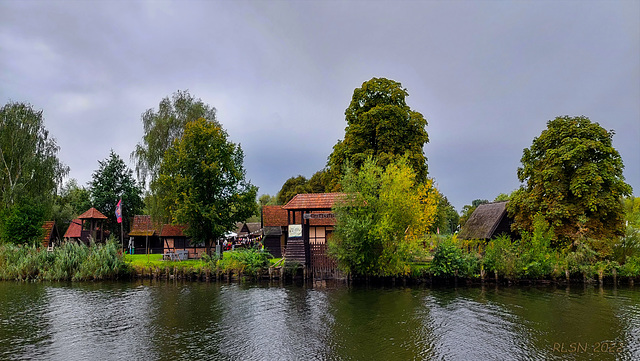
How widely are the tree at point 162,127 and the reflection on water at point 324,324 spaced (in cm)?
1493

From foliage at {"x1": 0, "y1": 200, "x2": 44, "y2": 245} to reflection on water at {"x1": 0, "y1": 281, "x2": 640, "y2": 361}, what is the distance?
50.4ft

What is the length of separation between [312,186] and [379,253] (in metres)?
30.5

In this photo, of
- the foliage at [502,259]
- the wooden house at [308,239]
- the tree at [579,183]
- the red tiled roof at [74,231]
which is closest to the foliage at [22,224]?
the red tiled roof at [74,231]

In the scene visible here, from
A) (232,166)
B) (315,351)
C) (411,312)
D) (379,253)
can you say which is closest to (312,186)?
(232,166)

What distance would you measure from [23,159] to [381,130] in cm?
3479

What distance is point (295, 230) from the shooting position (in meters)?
29.5

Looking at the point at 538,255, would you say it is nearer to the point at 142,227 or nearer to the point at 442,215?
the point at 442,215

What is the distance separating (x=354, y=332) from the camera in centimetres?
1478

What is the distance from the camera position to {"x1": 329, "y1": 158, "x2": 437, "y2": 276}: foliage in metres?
25.0

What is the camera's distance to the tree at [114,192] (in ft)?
154

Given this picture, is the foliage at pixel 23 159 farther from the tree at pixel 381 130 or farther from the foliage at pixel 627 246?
the foliage at pixel 627 246

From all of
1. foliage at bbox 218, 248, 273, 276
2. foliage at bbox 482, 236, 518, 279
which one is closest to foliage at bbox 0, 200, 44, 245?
foliage at bbox 218, 248, 273, 276

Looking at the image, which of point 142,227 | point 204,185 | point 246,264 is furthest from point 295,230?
point 142,227

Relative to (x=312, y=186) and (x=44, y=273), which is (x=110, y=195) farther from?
(x=312, y=186)
